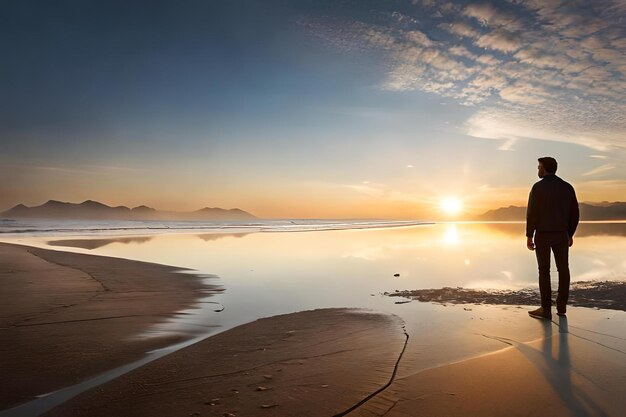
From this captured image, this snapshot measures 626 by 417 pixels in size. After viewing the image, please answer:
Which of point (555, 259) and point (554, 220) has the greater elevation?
point (554, 220)

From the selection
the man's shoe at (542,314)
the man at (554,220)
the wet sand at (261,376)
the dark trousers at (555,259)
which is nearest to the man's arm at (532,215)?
the man at (554,220)

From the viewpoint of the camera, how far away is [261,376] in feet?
14.0

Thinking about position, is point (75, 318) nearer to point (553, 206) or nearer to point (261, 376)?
point (261, 376)

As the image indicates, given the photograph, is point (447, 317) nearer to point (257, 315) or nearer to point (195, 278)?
point (257, 315)

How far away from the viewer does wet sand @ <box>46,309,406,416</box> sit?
11.7 ft

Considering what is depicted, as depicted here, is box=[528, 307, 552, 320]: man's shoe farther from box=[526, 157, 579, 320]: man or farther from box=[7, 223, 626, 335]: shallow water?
box=[7, 223, 626, 335]: shallow water

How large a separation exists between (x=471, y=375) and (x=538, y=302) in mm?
4963

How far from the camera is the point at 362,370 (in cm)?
439

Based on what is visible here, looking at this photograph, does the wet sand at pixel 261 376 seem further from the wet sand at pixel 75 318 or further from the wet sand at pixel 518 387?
the wet sand at pixel 75 318

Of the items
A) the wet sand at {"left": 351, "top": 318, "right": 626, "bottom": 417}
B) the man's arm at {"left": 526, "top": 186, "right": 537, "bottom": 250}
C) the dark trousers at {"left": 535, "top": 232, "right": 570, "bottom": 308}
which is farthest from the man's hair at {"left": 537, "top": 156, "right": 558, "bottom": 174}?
the wet sand at {"left": 351, "top": 318, "right": 626, "bottom": 417}

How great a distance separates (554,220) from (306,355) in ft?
17.3

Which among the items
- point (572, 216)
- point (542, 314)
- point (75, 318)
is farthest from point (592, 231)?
point (75, 318)

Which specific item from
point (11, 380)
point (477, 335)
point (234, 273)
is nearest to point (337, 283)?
point (234, 273)

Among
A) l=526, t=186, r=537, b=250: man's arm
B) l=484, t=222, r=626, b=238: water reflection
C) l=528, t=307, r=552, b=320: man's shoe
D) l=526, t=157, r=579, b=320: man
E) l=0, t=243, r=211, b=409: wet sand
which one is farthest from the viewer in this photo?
l=484, t=222, r=626, b=238: water reflection
